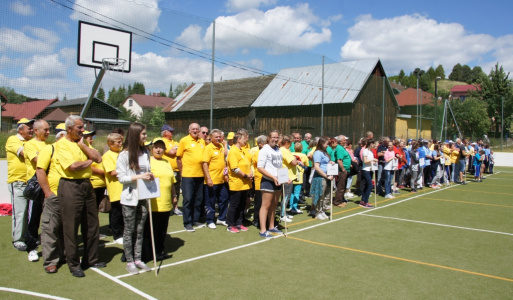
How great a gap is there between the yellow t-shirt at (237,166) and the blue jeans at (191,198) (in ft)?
2.04

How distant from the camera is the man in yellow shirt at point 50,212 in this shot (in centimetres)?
470

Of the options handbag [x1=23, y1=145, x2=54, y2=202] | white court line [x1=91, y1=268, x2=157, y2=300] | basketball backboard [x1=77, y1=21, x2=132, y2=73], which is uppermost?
basketball backboard [x1=77, y1=21, x2=132, y2=73]

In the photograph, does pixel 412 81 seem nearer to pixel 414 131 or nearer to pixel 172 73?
pixel 414 131

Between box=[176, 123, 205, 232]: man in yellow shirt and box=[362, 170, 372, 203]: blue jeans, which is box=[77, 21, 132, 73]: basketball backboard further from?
box=[362, 170, 372, 203]: blue jeans

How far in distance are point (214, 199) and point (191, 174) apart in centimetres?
89

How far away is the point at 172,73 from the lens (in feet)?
35.8

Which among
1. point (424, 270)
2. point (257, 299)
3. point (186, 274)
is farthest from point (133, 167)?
point (424, 270)

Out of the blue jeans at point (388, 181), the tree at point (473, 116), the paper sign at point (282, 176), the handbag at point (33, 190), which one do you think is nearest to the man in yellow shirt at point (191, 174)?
the paper sign at point (282, 176)

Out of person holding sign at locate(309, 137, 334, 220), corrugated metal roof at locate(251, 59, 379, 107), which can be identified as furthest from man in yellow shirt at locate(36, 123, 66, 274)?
corrugated metal roof at locate(251, 59, 379, 107)

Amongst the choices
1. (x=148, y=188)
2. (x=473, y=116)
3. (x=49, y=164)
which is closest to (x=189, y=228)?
(x=148, y=188)

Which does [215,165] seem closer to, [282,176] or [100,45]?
[282,176]

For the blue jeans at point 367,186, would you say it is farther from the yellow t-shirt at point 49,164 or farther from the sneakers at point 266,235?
the yellow t-shirt at point 49,164

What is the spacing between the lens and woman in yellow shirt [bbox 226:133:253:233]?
6.95 m

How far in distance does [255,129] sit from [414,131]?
525 inches
